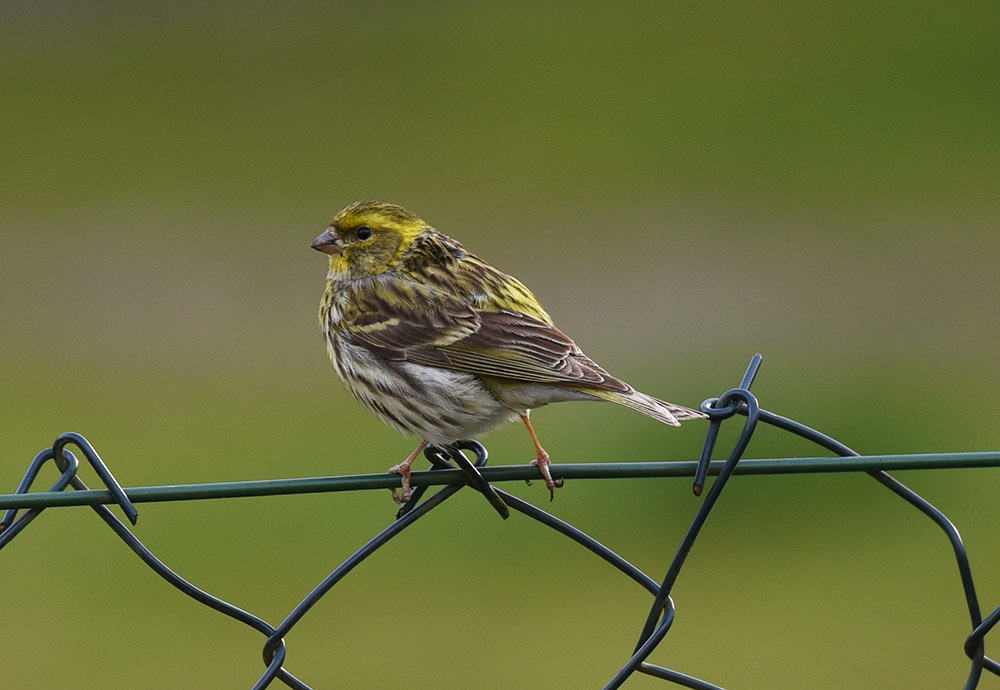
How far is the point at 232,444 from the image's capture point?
10.6 meters

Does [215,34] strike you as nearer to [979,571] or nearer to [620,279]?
[620,279]

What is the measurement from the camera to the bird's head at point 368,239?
5738 millimetres

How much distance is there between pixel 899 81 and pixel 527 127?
190 inches

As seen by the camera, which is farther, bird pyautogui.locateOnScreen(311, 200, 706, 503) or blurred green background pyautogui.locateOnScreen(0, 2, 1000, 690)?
blurred green background pyautogui.locateOnScreen(0, 2, 1000, 690)

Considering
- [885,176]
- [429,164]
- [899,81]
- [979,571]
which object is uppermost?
[899,81]

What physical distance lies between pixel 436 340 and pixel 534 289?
7911 millimetres

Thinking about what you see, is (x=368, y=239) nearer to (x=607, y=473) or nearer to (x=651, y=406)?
(x=651, y=406)

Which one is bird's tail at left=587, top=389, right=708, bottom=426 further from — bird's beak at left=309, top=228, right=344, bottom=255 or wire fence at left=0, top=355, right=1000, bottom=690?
bird's beak at left=309, top=228, right=344, bottom=255

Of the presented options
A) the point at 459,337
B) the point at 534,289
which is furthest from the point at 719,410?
the point at 534,289

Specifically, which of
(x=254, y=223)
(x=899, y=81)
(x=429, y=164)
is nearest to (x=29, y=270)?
(x=254, y=223)

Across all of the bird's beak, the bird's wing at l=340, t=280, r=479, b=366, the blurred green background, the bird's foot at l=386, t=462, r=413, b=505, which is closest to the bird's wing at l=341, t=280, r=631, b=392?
the bird's wing at l=340, t=280, r=479, b=366

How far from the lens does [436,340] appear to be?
16.9ft

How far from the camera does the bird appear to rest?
4.78 meters

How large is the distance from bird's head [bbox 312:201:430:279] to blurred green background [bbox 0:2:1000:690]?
2.78m
